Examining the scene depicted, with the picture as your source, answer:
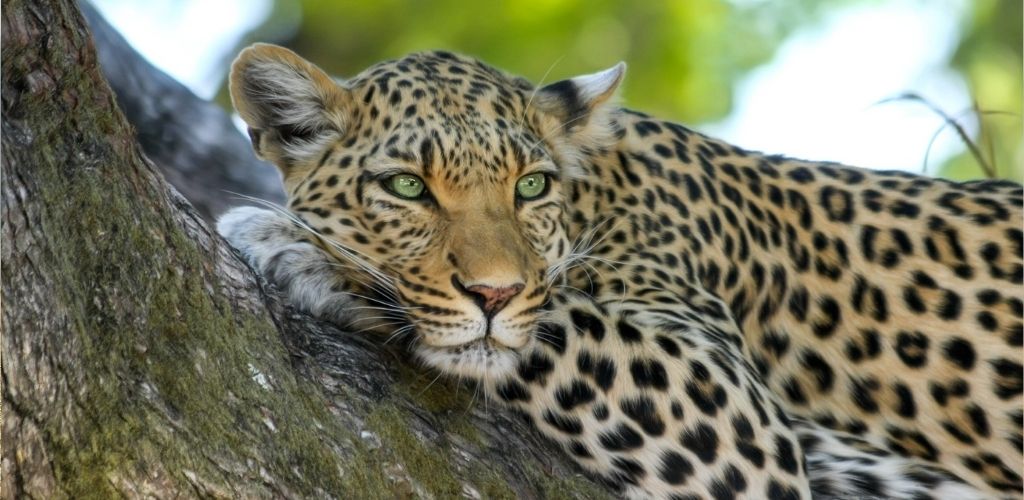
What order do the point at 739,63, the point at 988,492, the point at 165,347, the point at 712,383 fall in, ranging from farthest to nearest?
the point at 739,63, the point at 988,492, the point at 712,383, the point at 165,347

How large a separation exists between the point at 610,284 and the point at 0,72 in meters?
2.90

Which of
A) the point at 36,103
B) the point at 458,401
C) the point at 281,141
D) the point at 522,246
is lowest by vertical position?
the point at 458,401

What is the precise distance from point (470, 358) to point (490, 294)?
262mm

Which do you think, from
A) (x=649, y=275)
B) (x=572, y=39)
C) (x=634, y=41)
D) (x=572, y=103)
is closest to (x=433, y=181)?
(x=572, y=103)

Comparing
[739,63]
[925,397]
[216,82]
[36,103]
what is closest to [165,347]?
[36,103]

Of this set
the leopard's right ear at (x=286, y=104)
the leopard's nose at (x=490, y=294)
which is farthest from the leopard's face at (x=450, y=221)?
the leopard's right ear at (x=286, y=104)

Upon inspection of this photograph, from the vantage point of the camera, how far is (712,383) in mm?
5195

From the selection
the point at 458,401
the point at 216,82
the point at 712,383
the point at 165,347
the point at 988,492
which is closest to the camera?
the point at 165,347

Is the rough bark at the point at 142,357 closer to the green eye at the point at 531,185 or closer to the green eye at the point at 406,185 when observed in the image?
the green eye at the point at 406,185

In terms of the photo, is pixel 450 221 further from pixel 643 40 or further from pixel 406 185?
pixel 643 40

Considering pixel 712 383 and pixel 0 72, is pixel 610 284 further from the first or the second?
pixel 0 72

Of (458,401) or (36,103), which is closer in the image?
(36,103)

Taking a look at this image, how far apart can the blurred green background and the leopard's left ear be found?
5.65 metres

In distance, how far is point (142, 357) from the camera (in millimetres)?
3941
